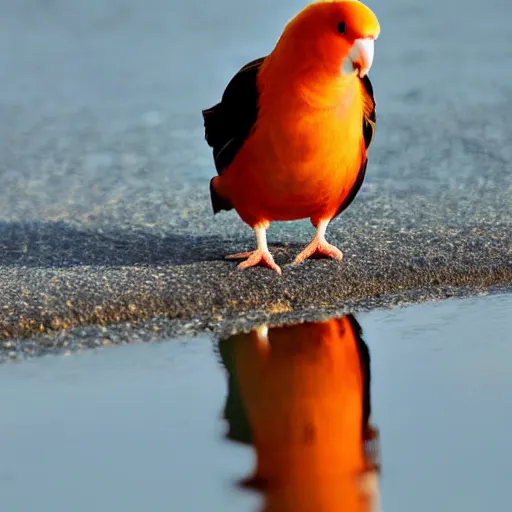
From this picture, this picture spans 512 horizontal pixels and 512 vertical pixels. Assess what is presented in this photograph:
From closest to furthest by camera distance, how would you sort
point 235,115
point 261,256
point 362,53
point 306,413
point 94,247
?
point 306,413
point 362,53
point 235,115
point 261,256
point 94,247

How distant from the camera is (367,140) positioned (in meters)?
2.74

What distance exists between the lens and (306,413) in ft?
6.74

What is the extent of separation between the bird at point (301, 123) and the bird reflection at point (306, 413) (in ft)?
1.09

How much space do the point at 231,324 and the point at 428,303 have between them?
481 mm

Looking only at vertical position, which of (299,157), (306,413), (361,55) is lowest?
(306,413)

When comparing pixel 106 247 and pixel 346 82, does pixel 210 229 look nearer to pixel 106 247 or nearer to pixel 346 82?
pixel 106 247

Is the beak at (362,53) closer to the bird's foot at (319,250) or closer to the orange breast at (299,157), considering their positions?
the orange breast at (299,157)

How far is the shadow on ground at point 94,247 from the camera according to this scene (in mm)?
3000

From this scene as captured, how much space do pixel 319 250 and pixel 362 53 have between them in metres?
0.62

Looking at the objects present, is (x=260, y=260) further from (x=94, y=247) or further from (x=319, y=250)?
(x=94, y=247)

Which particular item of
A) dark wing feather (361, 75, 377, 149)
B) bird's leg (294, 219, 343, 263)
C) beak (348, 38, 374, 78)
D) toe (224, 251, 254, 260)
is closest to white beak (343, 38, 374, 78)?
beak (348, 38, 374, 78)

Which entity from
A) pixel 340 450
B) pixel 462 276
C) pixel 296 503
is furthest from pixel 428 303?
pixel 296 503

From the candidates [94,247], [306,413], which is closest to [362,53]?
[306,413]

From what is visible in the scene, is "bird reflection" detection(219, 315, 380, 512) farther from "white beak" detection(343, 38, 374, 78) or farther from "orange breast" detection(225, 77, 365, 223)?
"white beak" detection(343, 38, 374, 78)
